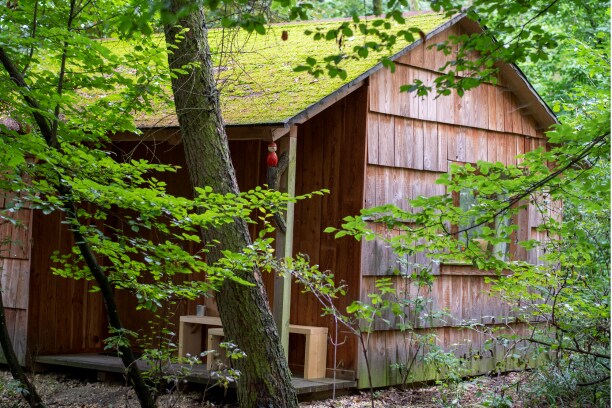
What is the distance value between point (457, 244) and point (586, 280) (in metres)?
2.71

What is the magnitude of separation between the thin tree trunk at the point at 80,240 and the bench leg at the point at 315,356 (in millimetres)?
2324

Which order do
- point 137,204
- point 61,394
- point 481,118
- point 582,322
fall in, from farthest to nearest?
point 481,118 < point 61,394 < point 582,322 < point 137,204

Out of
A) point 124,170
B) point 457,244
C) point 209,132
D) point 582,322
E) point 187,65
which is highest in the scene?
point 187,65

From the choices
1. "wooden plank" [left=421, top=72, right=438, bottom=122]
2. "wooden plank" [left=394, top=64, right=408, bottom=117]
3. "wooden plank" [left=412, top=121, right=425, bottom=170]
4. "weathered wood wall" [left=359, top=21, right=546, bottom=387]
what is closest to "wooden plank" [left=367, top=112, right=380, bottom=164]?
"weathered wood wall" [left=359, top=21, right=546, bottom=387]

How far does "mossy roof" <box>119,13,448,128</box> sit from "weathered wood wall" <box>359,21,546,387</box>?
1.77ft

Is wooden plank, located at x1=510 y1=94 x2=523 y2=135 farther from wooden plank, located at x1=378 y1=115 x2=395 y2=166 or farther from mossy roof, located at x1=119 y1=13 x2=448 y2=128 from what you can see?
wooden plank, located at x1=378 y1=115 x2=395 y2=166

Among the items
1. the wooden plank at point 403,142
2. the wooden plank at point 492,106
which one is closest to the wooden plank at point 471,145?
the wooden plank at point 492,106

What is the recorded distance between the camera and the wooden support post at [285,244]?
840 cm

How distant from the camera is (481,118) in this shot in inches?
432

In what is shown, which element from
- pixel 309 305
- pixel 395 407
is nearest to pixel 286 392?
pixel 395 407

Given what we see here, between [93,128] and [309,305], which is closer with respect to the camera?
[93,128]

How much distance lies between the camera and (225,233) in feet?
23.8

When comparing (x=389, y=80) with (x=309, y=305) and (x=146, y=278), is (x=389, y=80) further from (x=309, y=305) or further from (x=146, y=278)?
(x=146, y=278)

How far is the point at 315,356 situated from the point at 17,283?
382 centimetres
